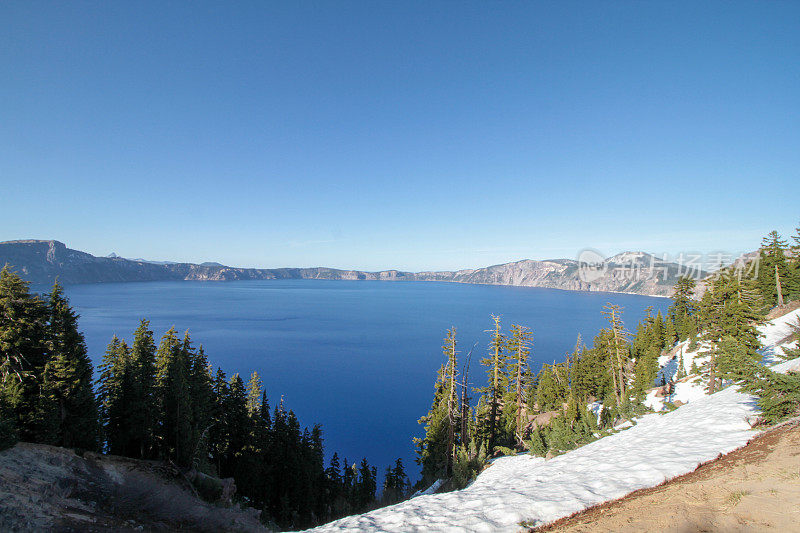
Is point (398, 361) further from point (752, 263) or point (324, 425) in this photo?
point (752, 263)

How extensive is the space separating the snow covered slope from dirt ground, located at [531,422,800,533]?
506mm

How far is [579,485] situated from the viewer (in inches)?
328

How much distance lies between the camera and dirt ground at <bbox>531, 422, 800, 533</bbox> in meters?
5.27

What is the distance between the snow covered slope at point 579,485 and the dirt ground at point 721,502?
51 centimetres

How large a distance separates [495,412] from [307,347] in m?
77.5

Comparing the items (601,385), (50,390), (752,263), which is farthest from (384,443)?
(752,263)

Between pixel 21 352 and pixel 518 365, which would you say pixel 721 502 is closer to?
pixel 518 365

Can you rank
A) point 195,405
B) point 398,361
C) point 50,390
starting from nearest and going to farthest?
point 50,390 < point 195,405 < point 398,361

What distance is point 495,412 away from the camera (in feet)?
98.5

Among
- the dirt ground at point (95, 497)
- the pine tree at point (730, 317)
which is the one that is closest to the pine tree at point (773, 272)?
the pine tree at point (730, 317)

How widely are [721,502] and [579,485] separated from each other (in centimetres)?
304

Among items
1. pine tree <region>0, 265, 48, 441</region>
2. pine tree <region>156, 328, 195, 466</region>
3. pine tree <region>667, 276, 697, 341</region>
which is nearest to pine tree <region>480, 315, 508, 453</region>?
pine tree <region>156, 328, 195, 466</region>

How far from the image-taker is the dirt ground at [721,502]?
5.27m

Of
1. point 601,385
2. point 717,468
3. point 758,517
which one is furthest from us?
point 601,385
